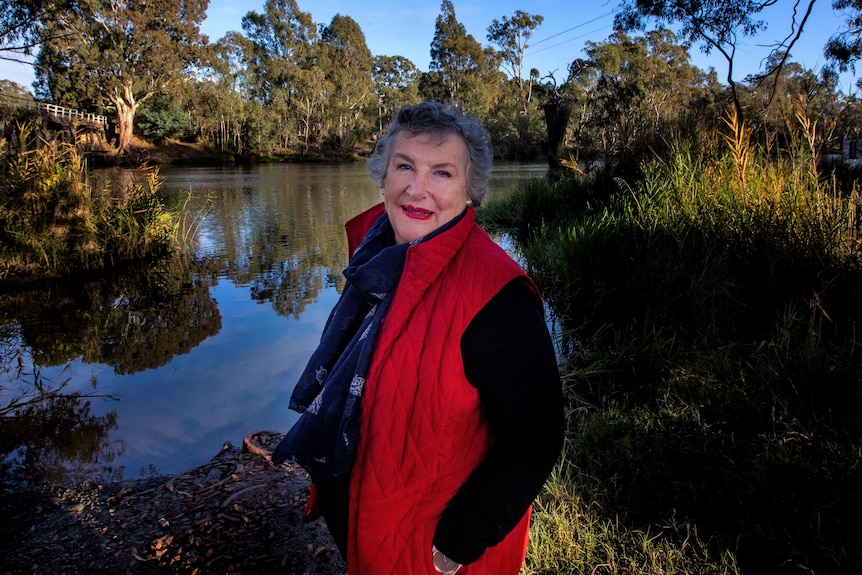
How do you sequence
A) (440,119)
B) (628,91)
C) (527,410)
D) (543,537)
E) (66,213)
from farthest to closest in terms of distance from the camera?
1. (628,91)
2. (66,213)
3. (543,537)
4. (440,119)
5. (527,410)

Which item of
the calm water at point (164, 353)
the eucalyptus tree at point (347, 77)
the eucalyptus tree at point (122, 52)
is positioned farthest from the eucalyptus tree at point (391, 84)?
the calm water at point (164, 353)

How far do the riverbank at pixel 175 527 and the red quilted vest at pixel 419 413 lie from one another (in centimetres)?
133

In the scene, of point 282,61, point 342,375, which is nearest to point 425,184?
point 342,375

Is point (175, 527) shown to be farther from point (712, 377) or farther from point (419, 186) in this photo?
point (712, 377)

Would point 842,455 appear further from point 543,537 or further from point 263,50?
point 263,50

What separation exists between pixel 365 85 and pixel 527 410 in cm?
5282

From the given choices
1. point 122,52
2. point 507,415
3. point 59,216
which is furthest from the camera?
point 122,52

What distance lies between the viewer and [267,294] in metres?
7.44

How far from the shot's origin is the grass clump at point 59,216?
23.0 ft

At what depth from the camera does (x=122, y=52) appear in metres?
34.0

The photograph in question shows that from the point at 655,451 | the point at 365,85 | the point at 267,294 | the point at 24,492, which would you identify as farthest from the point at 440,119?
Answer: the point at 365,85

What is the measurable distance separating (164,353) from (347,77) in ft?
154

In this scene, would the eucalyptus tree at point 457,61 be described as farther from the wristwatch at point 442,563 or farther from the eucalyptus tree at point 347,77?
the wristwatch at point 442,563

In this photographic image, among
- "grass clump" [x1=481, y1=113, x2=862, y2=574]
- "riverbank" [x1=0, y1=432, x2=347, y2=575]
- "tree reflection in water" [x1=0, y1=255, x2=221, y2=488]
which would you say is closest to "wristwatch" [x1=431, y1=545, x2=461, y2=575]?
"grass clump" [x1=481, y1=113, x2=862, y2=574]
